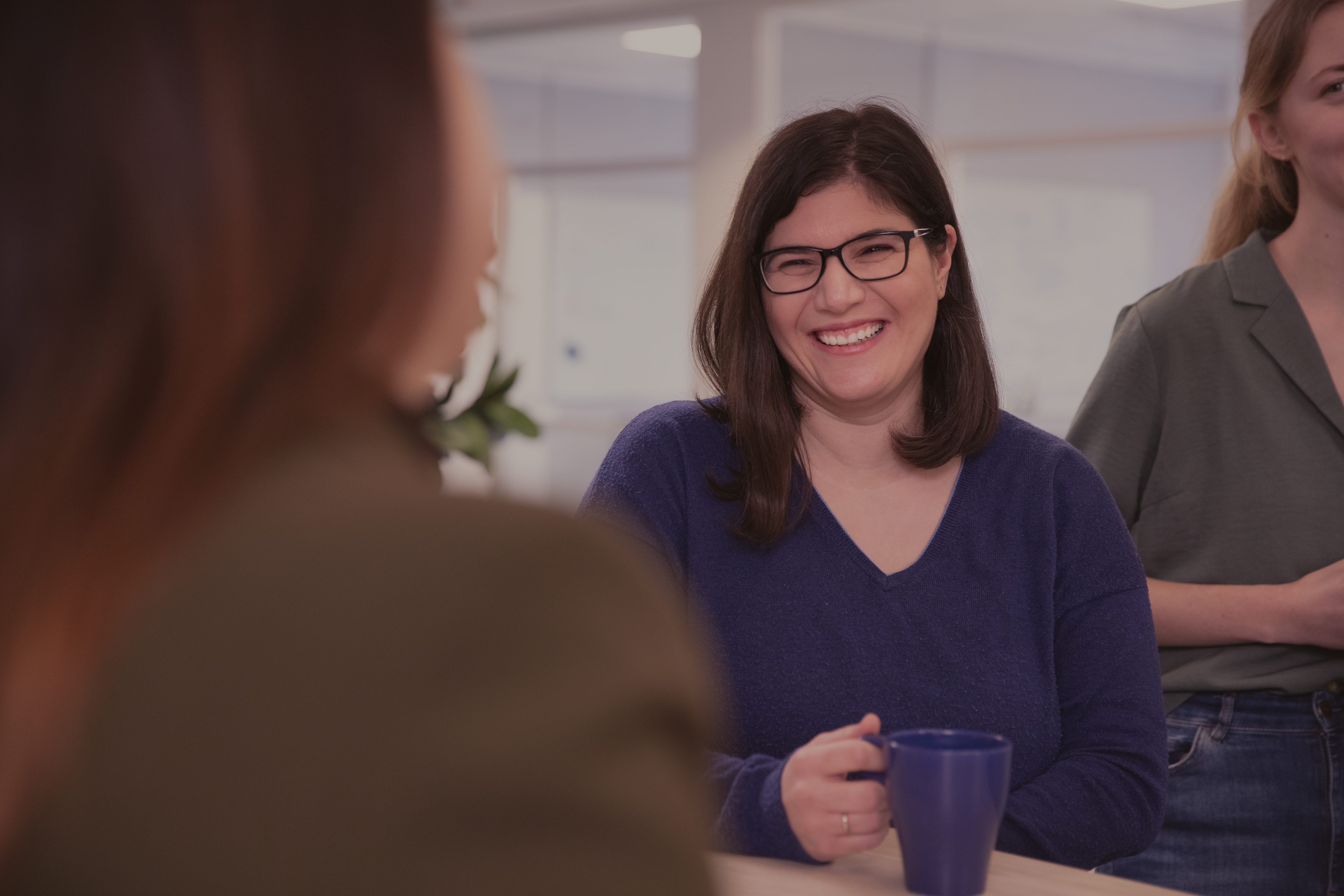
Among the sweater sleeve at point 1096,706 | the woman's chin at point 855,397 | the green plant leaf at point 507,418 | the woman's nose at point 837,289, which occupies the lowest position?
the green plant leaf at point 507,418

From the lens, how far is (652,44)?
25.5ft

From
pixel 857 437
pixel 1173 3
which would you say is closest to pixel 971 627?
pixel 857 437

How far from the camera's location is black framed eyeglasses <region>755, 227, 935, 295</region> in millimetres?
1628

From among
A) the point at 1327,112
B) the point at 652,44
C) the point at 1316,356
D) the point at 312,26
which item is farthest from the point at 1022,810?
the point at 652,44

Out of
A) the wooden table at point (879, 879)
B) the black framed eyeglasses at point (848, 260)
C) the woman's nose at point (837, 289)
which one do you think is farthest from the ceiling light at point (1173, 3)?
the wooden table at point (879, 879)

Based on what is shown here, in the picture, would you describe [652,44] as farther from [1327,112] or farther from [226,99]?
[226,99]

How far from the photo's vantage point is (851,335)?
1.63 m

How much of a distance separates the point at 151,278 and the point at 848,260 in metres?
1.28

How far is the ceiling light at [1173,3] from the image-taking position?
241 inches

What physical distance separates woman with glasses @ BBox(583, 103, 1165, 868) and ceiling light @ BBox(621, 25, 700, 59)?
6.16m

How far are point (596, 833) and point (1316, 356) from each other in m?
1.65

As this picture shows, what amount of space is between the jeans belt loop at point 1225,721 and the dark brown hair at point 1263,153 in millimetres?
668

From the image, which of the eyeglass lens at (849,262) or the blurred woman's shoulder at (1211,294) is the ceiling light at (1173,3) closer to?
the blurred woman's shoulder at (1211,294)

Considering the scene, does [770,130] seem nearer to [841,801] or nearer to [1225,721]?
[1225,721]
